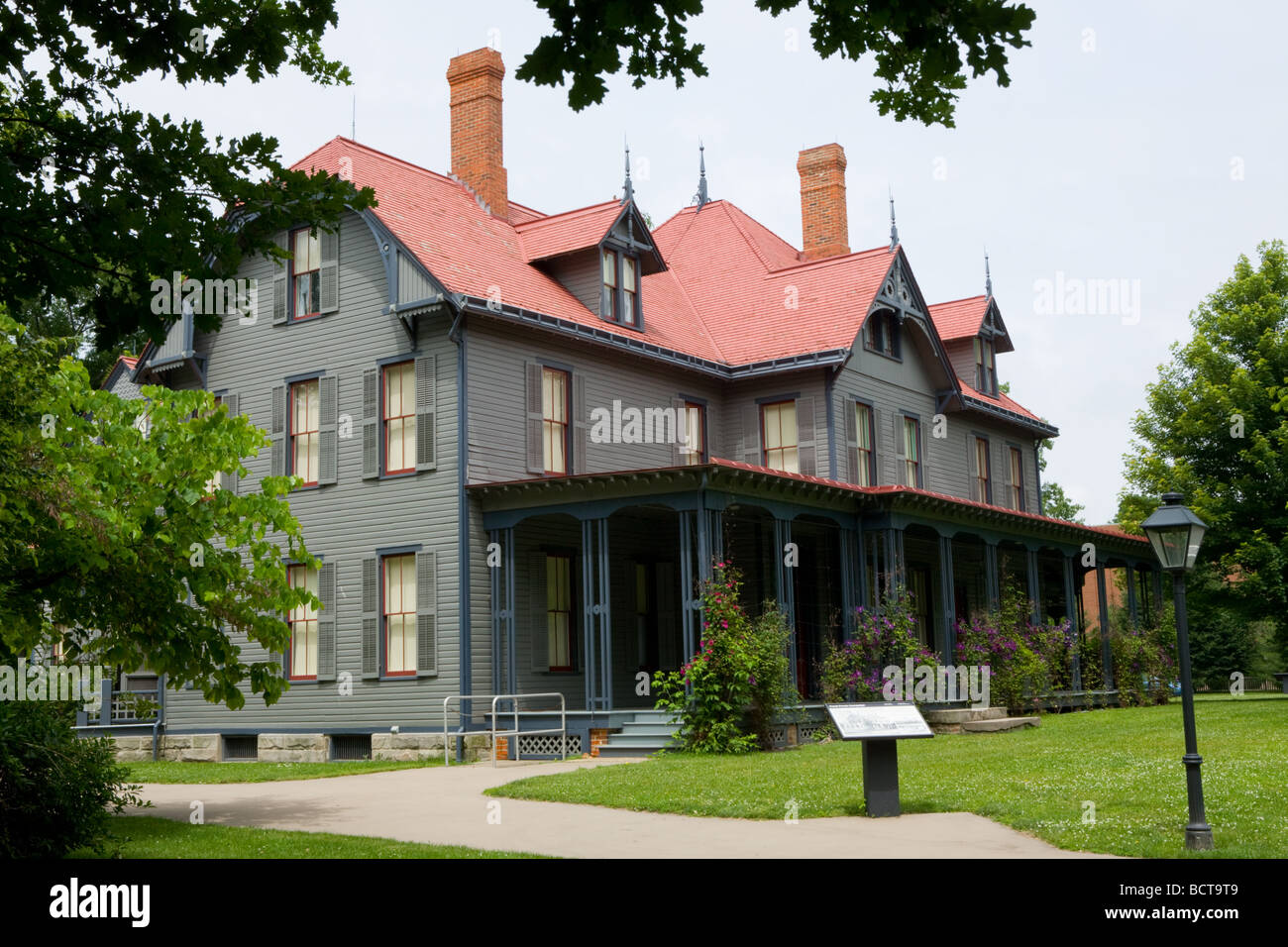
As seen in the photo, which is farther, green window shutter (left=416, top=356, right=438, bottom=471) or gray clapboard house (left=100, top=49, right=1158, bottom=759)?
green window shutter (left=416, top=356, right=438, bottom=471)

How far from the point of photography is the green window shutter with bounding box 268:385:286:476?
75.9ft

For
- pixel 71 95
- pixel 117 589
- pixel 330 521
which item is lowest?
pixel 117 589

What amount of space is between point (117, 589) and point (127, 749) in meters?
14.5

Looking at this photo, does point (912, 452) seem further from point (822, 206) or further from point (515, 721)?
point (515, 721)

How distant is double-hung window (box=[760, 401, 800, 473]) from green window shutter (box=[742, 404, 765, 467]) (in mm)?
103

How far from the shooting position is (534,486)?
20250 mm

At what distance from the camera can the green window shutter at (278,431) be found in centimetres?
2314


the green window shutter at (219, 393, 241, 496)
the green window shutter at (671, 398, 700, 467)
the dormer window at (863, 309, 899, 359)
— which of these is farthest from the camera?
the dormer window at (863, 309, 899, 359)

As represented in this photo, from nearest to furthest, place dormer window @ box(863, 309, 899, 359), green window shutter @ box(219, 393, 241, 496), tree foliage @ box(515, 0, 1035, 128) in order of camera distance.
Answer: tree foliage @ box(515, 0, 1035, 128) < green window shutter @ box(219, 393, 241, 496) < dormer window @ box(863, 309, 899, 359)

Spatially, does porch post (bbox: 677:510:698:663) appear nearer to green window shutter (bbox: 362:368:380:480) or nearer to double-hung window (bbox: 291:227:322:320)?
green window shutter (bbox: 362:368:380:480)

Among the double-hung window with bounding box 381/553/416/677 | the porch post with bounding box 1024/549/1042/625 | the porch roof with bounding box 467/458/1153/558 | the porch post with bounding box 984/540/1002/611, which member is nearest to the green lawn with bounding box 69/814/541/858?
the porch roof with bounding box 467/458/1153/558

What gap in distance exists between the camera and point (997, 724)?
831 inches
